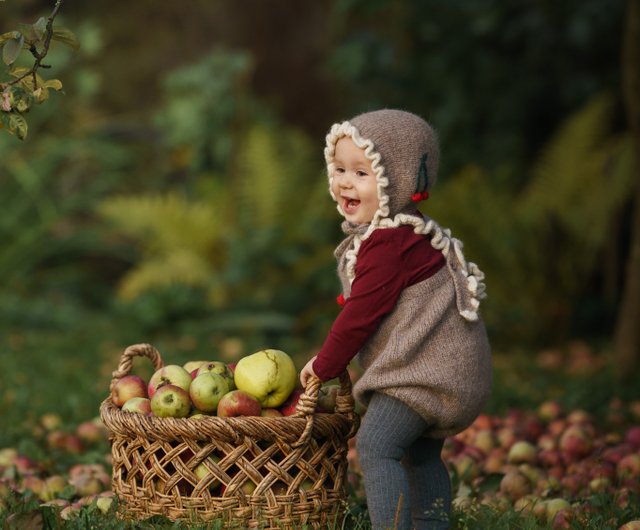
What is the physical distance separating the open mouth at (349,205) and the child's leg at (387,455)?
53cm

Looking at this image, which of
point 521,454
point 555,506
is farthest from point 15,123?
point 521,454

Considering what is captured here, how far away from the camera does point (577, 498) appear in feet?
11.2

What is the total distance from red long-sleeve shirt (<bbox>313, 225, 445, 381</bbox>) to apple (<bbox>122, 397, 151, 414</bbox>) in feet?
1.76

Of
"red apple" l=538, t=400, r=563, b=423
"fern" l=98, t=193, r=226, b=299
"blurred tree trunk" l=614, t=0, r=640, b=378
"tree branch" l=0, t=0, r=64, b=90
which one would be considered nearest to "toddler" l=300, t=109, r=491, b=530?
"tree branch" l=0, t=0, r=64, b=90

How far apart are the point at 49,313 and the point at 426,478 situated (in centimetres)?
565

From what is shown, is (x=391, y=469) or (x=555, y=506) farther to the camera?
(x=555, y=506)

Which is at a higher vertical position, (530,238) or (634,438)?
(530,238)

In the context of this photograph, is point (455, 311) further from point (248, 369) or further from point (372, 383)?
point (248, 369)

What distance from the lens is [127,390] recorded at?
3104 millimetres

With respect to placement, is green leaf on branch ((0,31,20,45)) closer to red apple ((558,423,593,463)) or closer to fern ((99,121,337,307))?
red apple ((558,423,593,463))

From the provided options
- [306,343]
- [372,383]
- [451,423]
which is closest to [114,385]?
[372,383]

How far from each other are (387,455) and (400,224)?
646 mm

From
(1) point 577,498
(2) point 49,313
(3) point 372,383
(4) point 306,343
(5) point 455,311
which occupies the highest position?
(2) point 49,313

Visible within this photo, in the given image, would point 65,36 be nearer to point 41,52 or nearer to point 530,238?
point 41,52
